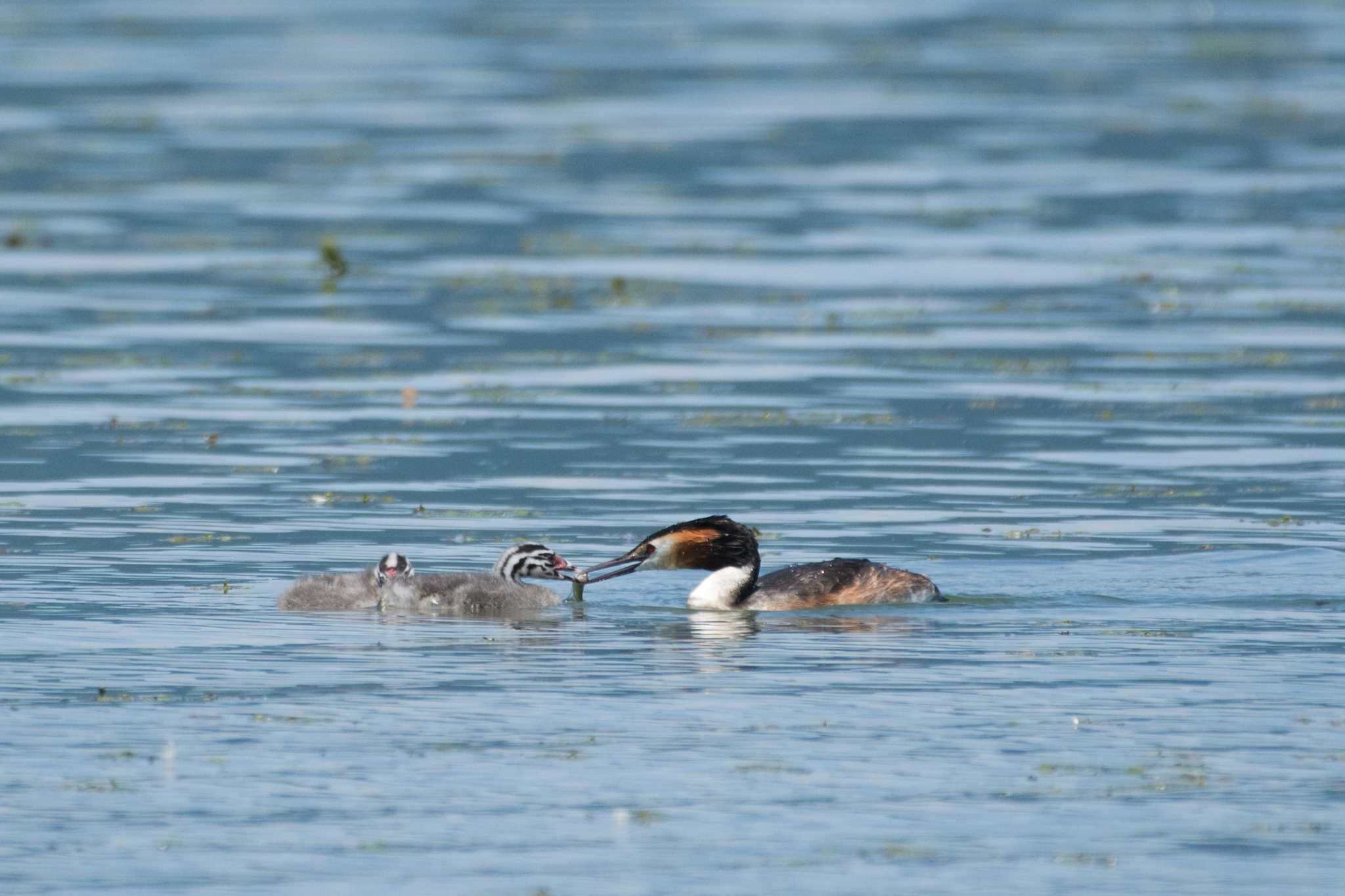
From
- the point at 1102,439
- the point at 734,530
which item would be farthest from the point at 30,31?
the point at 734,530

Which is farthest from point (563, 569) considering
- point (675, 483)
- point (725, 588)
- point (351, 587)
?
point (675, 483)

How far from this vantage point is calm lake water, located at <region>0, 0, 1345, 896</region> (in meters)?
11.4

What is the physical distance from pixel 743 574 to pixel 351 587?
223cm

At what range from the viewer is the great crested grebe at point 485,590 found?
53.7ft

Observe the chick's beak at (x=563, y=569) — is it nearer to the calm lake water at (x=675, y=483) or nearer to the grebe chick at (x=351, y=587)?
the calm lake water at (x=675, y=483)

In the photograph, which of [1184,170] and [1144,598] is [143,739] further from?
[1184,170]

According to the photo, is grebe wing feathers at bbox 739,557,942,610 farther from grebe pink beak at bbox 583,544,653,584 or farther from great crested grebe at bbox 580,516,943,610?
grebe pink beak at bbox 583,544,653,584

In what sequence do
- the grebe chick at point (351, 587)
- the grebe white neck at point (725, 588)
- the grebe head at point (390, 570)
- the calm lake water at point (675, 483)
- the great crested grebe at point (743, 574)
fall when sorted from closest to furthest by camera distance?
the calm lake water at point (675, 483) → the grebe chick at point (351, 587) → the grebe head at point (390, 570) → the great crested grebe at point (743, 574) → the grebe white neck at point (725, 588)

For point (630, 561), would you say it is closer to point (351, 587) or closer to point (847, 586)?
point (847, 586)

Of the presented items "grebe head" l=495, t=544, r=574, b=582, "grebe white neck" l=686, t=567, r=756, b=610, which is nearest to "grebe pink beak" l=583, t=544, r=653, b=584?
"grebe head" l=495, t=544, r=574, b=582

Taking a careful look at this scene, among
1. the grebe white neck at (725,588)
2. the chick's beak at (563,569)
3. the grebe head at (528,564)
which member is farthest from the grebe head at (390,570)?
the grebe white neck at (725,588)

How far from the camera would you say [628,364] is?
26.6 m

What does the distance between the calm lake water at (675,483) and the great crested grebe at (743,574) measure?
0.48 ft

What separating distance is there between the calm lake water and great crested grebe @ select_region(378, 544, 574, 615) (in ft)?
0.72
